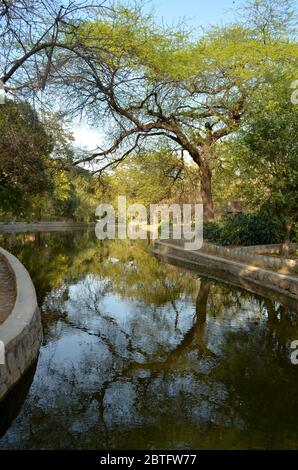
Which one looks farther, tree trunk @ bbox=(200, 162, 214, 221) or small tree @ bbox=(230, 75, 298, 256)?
tree trunk @ bbox=(200, 162, 214, 221)

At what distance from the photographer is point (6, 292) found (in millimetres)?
9227

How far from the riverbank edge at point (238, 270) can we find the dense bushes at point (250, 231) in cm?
167

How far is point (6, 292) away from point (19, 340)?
11.6ft

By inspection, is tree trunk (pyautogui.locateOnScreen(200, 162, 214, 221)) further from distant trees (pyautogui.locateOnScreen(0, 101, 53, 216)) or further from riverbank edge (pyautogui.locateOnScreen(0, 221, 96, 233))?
riverbank edge (pyautogui.locateOnScreen(0, 221, 96, 233))

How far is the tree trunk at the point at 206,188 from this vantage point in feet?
70.0

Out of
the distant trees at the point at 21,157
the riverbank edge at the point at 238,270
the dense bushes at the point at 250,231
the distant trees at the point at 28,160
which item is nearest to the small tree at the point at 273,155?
the riverbank edge at the point at 238,270

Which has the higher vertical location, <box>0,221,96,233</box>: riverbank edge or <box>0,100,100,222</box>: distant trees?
<box>0,100,100,222</box>: distant trees

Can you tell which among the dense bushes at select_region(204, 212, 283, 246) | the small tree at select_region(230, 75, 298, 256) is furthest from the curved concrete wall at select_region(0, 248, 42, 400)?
the dense bushes at select_region(204, 212, 283, 246)

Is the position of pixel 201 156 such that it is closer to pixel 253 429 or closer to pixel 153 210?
pixel 153 210

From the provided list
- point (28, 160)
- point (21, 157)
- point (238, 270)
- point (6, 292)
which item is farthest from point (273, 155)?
point (6, 292)

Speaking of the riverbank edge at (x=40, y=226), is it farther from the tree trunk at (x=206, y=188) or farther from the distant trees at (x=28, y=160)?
the tree trunk at (x=206, y=188)

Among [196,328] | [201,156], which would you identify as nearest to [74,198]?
[201,156]

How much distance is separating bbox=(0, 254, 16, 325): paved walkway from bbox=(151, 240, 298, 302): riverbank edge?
7.18 meters

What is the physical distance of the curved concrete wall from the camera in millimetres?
5480
